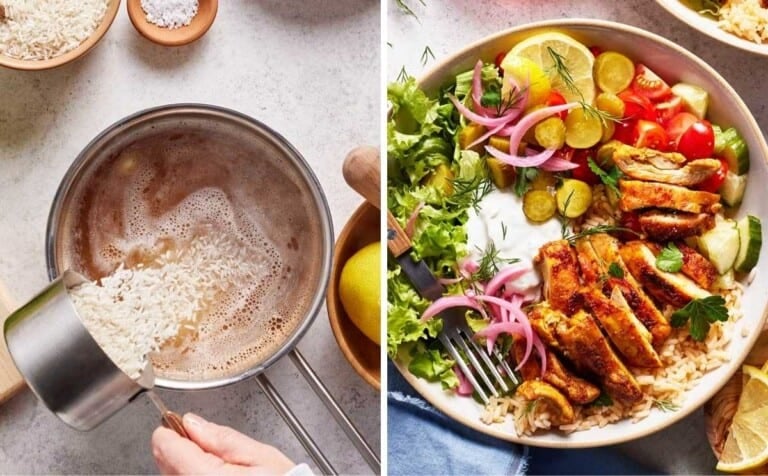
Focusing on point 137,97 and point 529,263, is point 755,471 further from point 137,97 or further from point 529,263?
point 137,97

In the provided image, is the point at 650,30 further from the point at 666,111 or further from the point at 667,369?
the point at 667,369

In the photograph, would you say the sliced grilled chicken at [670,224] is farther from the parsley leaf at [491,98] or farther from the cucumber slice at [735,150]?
the parsley leaf at [491,98]

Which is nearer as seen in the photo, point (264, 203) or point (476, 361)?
point (476, 361)

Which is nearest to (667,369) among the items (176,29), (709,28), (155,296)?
(709,28)

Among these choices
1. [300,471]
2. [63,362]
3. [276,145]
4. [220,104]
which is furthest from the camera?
[220,104]

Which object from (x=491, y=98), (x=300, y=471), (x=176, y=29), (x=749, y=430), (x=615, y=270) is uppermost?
(x=176, y=29)

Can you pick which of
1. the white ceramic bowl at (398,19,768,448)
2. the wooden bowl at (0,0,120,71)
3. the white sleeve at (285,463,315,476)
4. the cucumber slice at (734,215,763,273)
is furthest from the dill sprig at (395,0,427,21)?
the white sleeve at (285,463,315,476)

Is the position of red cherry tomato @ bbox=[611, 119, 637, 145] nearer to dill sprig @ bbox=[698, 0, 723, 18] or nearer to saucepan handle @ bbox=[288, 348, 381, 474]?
dill sprig @ bbox=[698, 0, 723, 18]
